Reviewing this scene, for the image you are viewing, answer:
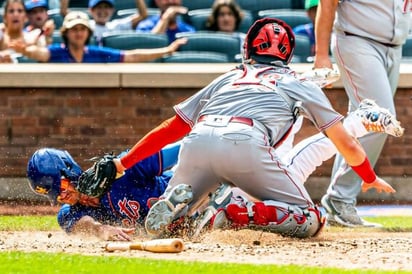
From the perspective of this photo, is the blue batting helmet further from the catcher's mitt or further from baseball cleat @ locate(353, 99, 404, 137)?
baseball cleat @ locate(353, 99, 404, 137)

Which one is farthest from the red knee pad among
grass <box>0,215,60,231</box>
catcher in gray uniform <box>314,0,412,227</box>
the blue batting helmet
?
grass <box>0,215,60,231</box>

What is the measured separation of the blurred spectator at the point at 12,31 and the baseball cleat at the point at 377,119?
5.32 metres

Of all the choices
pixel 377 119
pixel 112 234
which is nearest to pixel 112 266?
pixel 112 234

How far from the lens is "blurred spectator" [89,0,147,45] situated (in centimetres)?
1248

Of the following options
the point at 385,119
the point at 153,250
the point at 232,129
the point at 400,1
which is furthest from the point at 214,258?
the point at 400,1

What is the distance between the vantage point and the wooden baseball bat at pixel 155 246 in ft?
19.7

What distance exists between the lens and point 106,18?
12531mm

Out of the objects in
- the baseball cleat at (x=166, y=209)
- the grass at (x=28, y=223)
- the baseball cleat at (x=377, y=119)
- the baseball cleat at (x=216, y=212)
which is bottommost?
the grass at (x=28, y=223)

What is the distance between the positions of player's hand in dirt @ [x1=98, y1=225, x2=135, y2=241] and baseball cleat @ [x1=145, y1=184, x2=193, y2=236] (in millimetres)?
418

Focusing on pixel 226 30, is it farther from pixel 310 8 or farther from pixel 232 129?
pixel 232 129

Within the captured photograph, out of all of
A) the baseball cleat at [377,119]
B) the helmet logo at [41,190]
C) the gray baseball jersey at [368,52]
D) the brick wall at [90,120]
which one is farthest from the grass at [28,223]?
the baseball cleat at [377,119]

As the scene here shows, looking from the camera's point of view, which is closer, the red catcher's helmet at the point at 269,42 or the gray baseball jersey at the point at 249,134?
the gray baseball jersey at the point at 249,134

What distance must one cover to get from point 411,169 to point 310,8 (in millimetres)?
2399

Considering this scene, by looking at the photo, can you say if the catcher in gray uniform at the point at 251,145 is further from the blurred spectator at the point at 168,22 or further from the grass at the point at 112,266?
the blurred spectator at the point at 168,22
